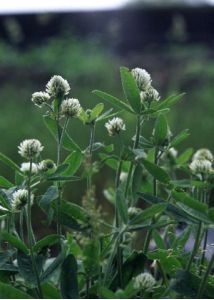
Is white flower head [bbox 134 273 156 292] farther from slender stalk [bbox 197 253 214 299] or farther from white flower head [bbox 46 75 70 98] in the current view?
white flower head [bbox 46 75 70 98]

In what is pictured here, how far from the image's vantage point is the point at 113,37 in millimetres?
7918

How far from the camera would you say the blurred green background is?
3.88 meters

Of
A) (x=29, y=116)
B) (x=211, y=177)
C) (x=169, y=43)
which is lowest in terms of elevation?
(x=211, y=177)

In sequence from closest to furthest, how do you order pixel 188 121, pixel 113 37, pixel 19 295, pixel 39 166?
pixel 19 295, pixel 39 166, pixel 188 121, pixel 113 37

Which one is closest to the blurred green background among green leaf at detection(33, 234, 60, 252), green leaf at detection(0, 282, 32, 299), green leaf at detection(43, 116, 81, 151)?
green leaf at detection(43, 116, 81, 151)

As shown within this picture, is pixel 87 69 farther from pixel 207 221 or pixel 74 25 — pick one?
pixel 207 221

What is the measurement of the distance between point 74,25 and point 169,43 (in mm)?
1266

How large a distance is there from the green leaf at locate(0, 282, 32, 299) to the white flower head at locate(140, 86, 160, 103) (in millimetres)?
314

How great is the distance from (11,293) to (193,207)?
219 millimetres

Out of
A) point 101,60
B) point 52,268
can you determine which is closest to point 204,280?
point 52,268

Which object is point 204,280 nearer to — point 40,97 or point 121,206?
point 121,206

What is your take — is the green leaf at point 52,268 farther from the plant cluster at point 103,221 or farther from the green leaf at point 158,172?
the green leaf at point 158,172

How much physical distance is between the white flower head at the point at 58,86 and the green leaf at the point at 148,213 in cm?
23


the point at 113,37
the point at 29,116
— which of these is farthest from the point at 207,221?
the point at 113,37
